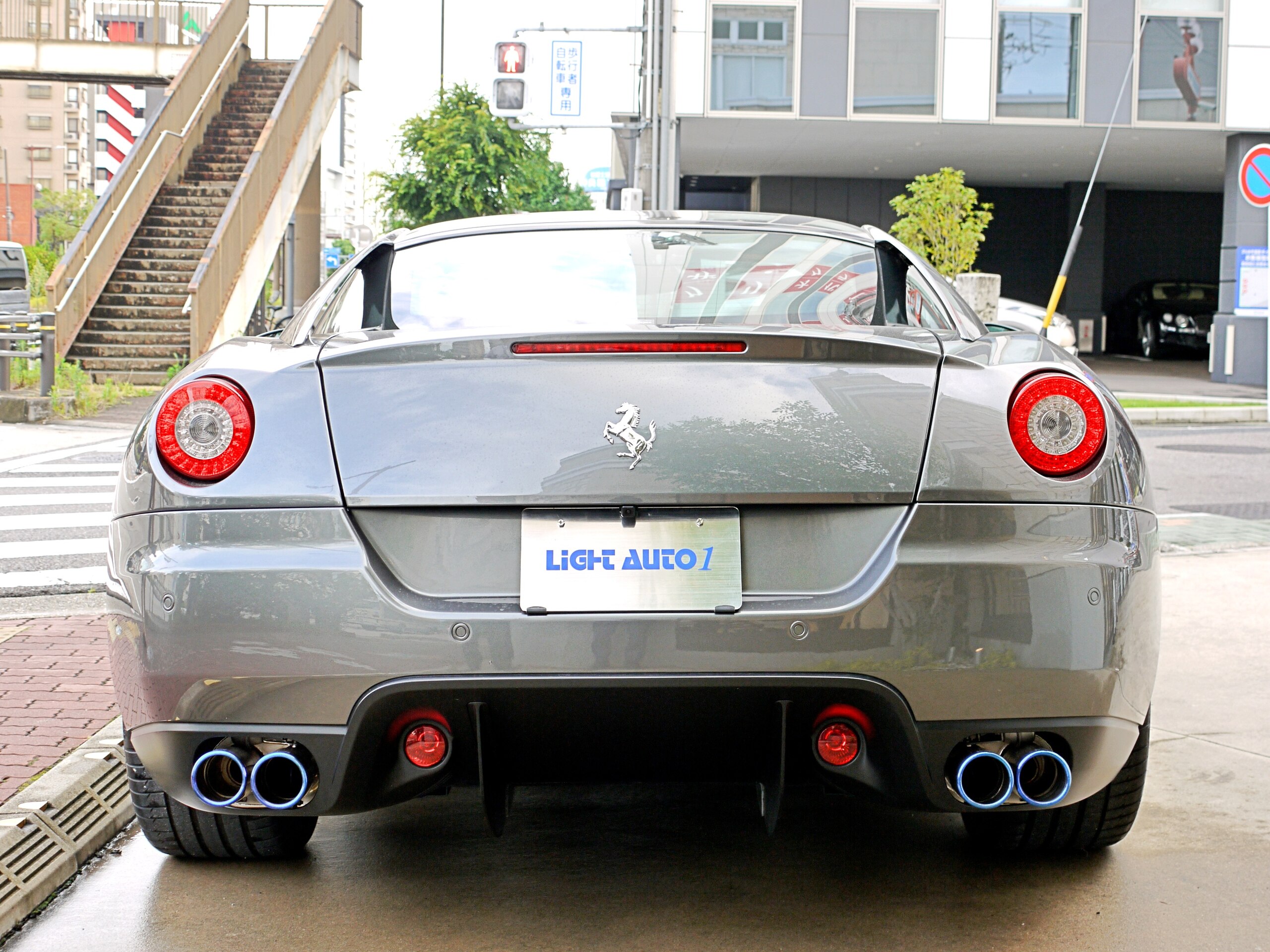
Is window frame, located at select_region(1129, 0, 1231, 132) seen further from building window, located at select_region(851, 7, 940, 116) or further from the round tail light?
the round tail light

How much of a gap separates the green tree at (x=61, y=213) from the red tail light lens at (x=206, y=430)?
8002cm

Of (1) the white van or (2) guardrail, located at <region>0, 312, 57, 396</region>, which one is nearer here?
(2) guardrail, located at <region>0, 312, 57, 396</region>

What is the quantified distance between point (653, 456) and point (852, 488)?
36cm

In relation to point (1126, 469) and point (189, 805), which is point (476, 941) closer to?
point (189, 805)

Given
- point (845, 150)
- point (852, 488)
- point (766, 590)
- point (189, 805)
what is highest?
point (845, 150)

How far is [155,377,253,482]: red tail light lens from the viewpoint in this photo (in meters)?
2.79

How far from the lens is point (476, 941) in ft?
9.58

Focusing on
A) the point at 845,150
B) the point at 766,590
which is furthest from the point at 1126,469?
the point at 845,150

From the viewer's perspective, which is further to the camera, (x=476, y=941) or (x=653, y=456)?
(x=476, y=941)

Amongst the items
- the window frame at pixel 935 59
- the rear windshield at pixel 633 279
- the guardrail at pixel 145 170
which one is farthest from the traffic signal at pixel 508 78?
the rear windshield at pixel 633 279

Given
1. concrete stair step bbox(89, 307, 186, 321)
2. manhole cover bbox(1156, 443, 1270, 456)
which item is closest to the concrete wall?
concrete stair step bbox(89, 307, 186, 321)

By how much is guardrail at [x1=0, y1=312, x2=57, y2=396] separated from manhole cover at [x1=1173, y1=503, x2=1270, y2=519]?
37.3ft

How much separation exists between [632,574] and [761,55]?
2428 centimetres

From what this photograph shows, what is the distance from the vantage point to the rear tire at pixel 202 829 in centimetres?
321
